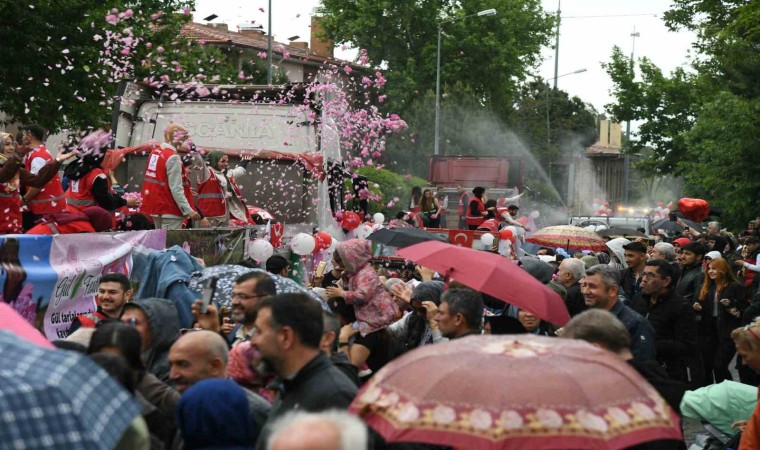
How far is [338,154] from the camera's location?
60.6 ft

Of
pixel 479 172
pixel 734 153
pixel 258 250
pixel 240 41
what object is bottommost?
pixel 258 250

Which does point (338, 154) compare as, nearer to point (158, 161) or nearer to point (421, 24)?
point (158, 161)

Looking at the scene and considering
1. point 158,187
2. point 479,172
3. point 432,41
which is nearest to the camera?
point 158,187

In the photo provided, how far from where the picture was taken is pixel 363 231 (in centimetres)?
1906

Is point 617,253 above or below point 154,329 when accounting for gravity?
below


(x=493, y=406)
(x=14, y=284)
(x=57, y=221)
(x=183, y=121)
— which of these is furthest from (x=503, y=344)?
(x=183, y=121)

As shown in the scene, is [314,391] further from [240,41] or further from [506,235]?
[240,41]

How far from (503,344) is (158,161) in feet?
28.9

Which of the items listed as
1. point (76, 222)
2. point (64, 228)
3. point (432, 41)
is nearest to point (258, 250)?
point (76, 222)

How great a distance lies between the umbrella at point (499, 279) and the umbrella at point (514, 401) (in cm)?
328

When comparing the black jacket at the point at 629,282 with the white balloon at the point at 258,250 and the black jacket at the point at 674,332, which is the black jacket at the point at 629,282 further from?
the white balloon at the point at 258,250

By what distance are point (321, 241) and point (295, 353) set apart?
424 inches

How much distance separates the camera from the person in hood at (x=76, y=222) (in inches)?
411

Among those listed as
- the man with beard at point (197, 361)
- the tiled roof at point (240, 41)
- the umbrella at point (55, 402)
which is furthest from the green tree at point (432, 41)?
the umbrella at point (55, 402)
